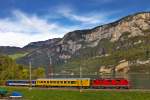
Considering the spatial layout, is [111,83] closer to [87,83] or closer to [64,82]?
[87,83]

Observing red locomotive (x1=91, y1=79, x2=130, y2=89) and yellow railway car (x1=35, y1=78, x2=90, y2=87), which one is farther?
yellow railway car (x1=35, y1=78, x2=90, y2=87)

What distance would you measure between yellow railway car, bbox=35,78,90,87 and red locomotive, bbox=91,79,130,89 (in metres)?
2.73

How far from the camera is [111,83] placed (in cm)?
11738

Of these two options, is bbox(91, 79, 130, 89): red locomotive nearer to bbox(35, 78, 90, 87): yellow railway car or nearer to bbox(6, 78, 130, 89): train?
bbox(6, 78, 130, 89): train

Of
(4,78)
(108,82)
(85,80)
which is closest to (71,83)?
(85,80)

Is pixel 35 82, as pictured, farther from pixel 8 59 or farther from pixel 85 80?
pixel 8 59

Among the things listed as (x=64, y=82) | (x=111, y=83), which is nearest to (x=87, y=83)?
(x=111, y=83)

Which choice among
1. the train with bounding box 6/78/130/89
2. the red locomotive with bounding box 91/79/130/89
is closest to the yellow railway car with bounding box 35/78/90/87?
the train with bounding box 6/78/130/89

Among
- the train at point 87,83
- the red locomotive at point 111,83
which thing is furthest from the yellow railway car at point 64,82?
the red locomotive at point 111,83

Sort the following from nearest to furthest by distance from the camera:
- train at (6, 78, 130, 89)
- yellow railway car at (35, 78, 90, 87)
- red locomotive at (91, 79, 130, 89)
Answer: red locomotive at (91, 79, 130, 89), train at (6, 78, 130, 89), yellow railway car at (35, 78, 90, 87)

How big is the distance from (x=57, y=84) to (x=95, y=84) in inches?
651

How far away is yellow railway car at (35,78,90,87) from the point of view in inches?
4742

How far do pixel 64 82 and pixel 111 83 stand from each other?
61.9 ft

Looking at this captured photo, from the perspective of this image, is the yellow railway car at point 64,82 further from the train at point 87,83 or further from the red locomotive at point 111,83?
the red locomotive at point 111,83
